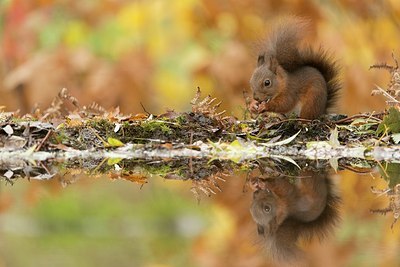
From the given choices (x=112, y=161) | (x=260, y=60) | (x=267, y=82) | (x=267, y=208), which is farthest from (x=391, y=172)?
(x=260, y=60)

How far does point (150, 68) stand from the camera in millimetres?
5965

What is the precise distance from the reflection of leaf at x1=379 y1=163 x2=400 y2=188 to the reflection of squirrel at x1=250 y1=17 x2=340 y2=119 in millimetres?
836

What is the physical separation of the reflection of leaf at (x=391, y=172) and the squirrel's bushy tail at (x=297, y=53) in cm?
96

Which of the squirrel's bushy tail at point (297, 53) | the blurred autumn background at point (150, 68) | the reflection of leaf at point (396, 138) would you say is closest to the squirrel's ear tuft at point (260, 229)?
the blurred autumn background at point (150, 68)

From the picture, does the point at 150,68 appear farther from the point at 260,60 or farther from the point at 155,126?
the point at 155,126

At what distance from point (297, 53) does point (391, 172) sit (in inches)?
55.2

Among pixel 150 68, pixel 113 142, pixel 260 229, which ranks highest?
pixel 150 68

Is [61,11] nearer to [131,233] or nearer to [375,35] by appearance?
[375,35]

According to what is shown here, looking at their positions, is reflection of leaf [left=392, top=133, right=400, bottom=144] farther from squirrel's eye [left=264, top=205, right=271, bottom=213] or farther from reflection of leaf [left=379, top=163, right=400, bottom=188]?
squirrel's eye [left=264, top=205, right=271, bottom=213]

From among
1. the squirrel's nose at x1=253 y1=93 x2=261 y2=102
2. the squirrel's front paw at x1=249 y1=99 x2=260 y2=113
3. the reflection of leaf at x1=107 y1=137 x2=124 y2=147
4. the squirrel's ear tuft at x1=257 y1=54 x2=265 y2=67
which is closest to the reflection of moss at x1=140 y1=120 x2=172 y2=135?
the reflection of leaf at x1=107 y1=137 x2=124 y2=147

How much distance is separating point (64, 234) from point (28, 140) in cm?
91

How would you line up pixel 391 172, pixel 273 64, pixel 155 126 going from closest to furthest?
pixel 391 172 → pixel 155 126 → pixel 273 64

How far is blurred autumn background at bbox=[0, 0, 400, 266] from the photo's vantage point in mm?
2488

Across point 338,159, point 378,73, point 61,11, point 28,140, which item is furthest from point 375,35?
point 28,140
